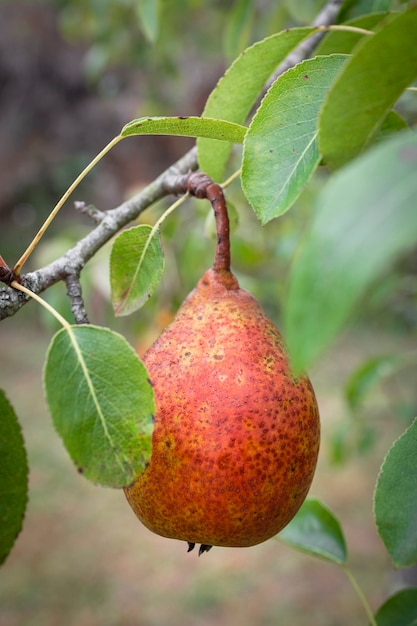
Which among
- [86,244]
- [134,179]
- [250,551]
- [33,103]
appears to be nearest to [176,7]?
[86,244]

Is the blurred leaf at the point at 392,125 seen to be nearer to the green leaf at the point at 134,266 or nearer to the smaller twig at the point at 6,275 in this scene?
the green leaf at the point at 134,266

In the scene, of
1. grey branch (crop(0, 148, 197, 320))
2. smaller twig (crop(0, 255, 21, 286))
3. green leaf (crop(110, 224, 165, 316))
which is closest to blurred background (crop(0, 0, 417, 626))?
grey branch (crop(0, 148, 197, 320))

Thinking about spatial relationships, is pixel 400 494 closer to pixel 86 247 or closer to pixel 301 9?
pixel 86 247

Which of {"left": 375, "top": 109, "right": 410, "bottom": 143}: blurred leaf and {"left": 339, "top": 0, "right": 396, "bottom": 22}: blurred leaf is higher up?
{"left": 339, "top": 0, "right": 396, "bottom": 22}: blurred leaf

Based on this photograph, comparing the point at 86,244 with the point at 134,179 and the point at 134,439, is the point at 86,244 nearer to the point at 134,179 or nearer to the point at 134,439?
the point at 134,439

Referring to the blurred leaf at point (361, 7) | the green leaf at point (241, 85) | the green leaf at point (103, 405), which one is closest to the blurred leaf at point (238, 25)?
the blurred leaf at point (361, 7)

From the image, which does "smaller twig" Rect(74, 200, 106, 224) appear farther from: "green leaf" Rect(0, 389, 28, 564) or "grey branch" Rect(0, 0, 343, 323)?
"green leaf" Rect(0, 389, 28, 564)

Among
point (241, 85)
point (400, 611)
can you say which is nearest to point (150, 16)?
point (241, 85)

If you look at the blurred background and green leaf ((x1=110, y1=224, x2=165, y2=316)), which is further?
the blurred background
